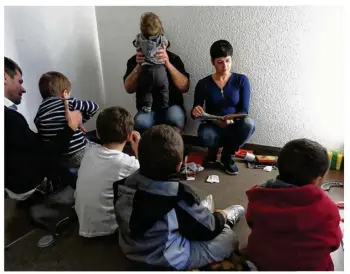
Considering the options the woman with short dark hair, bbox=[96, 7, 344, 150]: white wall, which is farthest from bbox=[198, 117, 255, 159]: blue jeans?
bbox=[96, 7, 344, 150]: white wall

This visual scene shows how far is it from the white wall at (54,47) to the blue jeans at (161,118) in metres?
0.56

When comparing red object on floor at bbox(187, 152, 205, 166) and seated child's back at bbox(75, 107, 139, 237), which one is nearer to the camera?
seated child's back at bbox(75, 107, 139, 237)

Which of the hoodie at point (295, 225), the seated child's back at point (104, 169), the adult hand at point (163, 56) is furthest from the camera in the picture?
the adult hand at point (163, 56)

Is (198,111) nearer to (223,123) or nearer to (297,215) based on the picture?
(223,123)

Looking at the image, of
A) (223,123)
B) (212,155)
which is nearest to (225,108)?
(223,123)

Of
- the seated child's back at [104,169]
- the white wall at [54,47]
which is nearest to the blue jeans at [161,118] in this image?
the white wall at [54,47]

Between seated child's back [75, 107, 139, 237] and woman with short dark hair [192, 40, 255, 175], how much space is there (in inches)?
28.4

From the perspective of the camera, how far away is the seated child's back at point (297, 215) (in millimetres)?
874

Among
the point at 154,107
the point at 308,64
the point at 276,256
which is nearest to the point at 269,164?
the point at 308,64

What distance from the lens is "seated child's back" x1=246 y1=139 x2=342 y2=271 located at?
874 millimetres

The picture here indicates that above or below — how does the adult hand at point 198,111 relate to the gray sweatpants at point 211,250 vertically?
above

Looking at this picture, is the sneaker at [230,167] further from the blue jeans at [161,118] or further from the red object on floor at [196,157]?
the blue jeans at [161,118]

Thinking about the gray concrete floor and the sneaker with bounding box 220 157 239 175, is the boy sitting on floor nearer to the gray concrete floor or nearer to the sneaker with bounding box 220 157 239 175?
the gray concrete floor

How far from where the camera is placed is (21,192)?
1.40 metres
